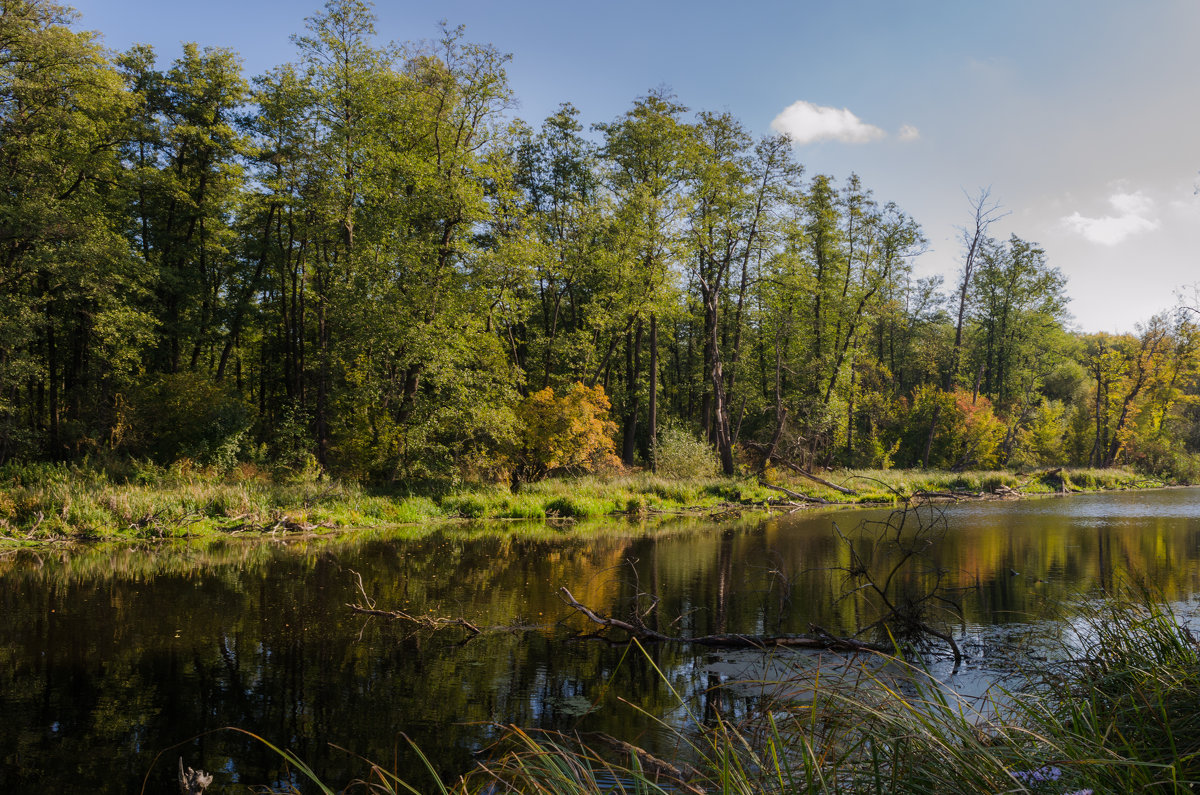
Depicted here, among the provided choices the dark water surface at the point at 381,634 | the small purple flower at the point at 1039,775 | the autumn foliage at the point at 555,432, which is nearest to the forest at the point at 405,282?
the autumn foliage at the point at 555,432

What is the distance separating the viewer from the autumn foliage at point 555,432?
77.7ft

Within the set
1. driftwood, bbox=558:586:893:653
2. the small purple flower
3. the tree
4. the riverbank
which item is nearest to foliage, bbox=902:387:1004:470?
the riverbank

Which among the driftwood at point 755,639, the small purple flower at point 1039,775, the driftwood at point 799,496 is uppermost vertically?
the small purple flower at point 1039,775

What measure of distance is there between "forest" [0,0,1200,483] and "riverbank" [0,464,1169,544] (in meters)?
1.70

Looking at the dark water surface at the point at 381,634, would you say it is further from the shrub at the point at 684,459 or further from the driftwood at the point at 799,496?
the shrub at the point at 684,459

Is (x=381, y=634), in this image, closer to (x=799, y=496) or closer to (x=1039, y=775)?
(x=1039, y=775)

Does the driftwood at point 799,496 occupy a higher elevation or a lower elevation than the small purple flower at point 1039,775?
lower

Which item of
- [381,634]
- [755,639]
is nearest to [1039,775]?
[755,639]

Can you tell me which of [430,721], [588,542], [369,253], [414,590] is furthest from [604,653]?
[369,253]

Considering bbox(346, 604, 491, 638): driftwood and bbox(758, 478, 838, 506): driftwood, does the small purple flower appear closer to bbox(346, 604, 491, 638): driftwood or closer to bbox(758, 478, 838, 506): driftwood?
bbox(346, 604, 491, 638): driftwood

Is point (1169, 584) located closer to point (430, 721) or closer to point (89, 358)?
point (430, 721)

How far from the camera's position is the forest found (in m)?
21.7

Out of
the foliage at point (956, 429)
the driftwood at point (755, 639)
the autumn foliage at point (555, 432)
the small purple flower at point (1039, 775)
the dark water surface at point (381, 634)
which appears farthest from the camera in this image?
the foliage at point (956, 429)

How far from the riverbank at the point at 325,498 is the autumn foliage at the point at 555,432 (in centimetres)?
90
